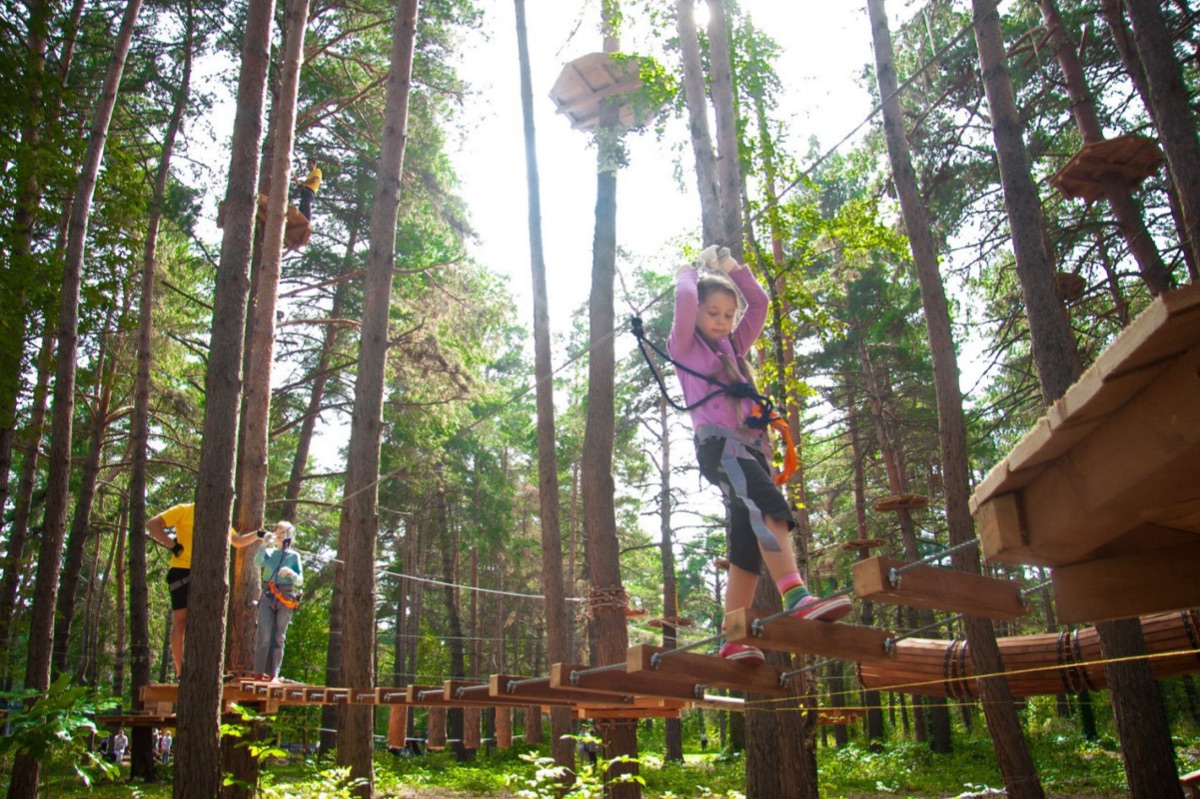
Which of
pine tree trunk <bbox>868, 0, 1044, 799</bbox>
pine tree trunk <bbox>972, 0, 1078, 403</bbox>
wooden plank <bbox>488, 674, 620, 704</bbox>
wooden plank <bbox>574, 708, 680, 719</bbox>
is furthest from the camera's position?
pine tree trunk <bbox>868, 0, 1044, 799</bbox>

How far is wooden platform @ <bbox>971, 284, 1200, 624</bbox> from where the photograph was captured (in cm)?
157

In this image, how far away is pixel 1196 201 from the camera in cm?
555

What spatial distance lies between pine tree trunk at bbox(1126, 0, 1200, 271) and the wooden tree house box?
4702 mm

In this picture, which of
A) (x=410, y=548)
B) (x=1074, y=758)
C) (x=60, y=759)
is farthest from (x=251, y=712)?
(x=410, y=548)

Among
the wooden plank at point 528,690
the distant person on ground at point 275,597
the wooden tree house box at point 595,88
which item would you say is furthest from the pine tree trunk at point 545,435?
the wooden plank at point 528,690

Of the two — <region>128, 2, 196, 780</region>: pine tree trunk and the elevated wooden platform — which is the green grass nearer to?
<region>128, 2, 196, 780</region>: pine tree trunk

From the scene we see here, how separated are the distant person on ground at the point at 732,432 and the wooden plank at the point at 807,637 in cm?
10

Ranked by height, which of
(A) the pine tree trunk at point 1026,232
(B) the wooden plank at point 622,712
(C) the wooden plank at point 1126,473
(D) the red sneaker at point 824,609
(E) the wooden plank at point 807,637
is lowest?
(B) the wooden plank at point 622,712

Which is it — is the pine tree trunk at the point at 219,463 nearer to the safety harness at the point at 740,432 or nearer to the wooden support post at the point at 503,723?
the wooden support post at the point at 503,723

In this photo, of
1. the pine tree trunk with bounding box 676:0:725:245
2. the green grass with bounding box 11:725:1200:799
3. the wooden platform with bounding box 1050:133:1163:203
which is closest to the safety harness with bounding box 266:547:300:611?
the green grass with bounding box 11:725:1200:799

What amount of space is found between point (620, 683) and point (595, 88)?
747 centimetres

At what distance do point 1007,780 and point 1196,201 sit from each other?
414 centimetres

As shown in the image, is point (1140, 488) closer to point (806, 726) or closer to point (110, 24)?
point (806, 726)

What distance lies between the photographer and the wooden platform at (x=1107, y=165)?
7672 mm
